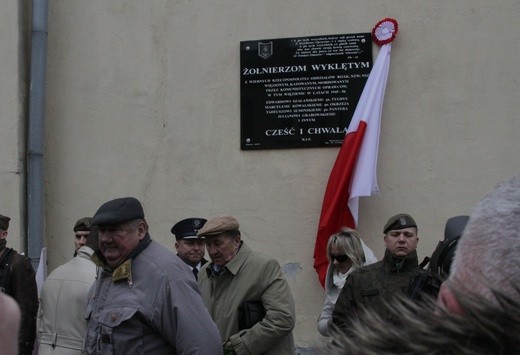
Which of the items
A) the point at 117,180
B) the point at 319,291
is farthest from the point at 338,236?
the point at 117,180

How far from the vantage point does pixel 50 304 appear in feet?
17.7

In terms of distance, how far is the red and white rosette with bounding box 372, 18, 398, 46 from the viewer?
24.8 feet

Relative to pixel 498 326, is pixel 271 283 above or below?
below

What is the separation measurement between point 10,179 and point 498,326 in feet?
A: 24.7

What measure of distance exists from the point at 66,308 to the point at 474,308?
458 centimetres

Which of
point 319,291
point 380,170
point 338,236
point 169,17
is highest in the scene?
point 169,17

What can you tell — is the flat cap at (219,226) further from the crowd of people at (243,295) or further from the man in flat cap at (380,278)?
the man in flat cap at (380,278)

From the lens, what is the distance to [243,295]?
533 cm

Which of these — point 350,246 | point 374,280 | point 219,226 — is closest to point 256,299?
point 219,226

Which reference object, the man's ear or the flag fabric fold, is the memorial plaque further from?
the man's ear

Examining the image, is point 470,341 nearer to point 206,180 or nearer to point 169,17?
point 206,180

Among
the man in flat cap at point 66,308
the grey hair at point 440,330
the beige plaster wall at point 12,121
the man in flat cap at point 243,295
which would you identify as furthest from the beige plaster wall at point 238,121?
the grey hair at point 440,330

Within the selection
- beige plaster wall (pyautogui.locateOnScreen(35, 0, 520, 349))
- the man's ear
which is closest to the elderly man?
the man's ear

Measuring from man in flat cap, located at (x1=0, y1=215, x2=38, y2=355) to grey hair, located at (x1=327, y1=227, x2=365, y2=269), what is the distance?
95.5 inches
